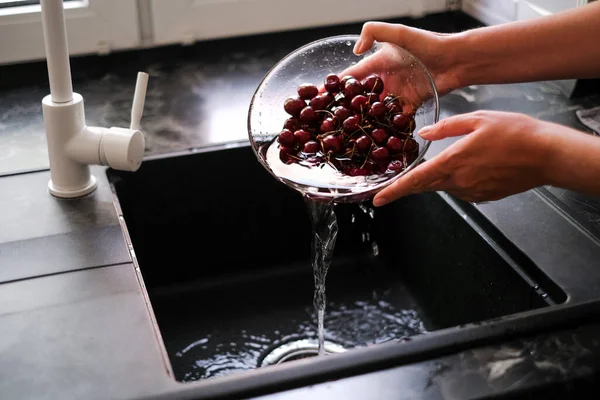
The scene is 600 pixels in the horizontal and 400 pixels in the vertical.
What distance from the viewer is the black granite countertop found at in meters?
0.82

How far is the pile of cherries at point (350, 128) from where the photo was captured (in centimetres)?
104

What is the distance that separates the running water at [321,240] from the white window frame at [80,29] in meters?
0.65

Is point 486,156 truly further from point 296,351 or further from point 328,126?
point 296,351

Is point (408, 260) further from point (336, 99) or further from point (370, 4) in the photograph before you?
point (370, 4)

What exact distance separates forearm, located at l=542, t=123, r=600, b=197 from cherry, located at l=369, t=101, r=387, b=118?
0.23m

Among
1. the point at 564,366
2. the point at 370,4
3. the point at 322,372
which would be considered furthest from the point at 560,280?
the point at 370,4

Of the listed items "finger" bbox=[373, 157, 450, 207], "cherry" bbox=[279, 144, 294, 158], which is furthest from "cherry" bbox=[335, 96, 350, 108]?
"finger" bbox=[373, 157, 450, 207]

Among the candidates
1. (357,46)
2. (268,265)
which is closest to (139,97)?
(357,46)

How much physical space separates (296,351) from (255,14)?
2.43ft

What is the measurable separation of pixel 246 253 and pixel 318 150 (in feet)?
1.24

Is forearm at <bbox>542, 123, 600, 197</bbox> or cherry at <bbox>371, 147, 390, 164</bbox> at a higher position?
forearm at <bbox>542, 123, 600, 197</bbox>

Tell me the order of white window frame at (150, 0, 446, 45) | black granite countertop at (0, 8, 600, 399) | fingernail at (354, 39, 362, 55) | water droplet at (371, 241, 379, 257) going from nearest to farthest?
black granite countertop at (0, 8, 600, 399) → fingernail at (354, 39, 362, 55) → water droplet at (371, 241, 379, 257) → white window frame at (150, 0, 446, 45)

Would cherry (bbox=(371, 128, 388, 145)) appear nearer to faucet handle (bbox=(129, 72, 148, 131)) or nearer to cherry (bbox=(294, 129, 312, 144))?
cherry (bbox=(294, 129, 312, 144))

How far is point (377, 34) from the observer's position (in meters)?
1.13
